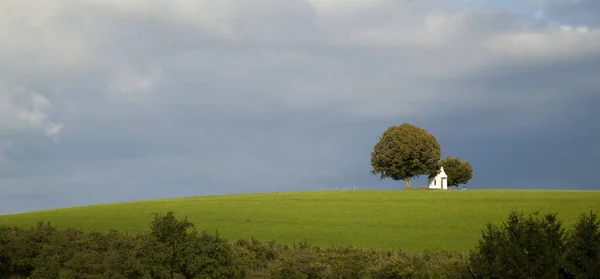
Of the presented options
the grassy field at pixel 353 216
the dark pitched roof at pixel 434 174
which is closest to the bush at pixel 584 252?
the grassy field at pixel 353 216

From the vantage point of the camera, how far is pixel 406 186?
95688mm

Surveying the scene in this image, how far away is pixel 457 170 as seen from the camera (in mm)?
106312

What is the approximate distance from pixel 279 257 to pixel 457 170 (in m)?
84.0

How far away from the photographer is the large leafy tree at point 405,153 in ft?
301

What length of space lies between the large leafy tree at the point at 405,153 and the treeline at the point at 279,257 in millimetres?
61279

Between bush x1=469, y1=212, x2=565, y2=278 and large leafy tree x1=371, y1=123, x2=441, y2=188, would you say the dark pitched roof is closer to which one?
large leafy tree x1=371, y1=123, x2=441, y2=188

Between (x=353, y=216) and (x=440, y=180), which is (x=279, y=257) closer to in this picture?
(x=353, y=216)

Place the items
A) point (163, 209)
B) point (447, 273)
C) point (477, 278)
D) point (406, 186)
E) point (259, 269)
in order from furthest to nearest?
point (406, 186) → point (163, 209) → point (259, 269) → point (447, 273) → point (477, 278)

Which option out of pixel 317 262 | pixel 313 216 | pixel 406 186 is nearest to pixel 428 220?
pixel 313 216

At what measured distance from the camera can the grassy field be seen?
4319 centimetres

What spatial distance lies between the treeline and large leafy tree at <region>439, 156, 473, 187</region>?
255ft

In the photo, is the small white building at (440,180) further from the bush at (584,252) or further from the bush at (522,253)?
the bush at (584,252)

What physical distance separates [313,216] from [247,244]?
2192 cm

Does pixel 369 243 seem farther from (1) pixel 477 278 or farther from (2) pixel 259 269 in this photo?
(1) pixel 477 278
